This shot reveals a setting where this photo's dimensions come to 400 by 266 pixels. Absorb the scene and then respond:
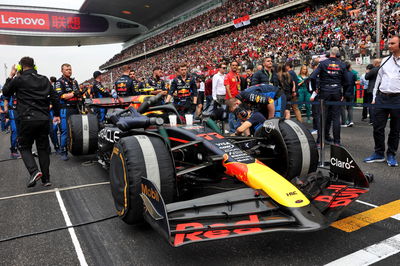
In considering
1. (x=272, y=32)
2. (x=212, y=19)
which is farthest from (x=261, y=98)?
(x=212, y=19)

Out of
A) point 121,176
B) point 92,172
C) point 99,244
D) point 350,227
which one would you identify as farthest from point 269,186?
point 92,172

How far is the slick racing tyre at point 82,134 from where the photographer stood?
521 centimetres

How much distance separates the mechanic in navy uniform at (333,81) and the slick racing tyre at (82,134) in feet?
13.4

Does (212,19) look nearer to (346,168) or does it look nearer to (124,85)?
(124,85)

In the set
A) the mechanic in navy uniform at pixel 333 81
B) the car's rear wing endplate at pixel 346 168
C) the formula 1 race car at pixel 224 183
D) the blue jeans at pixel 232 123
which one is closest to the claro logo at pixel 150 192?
the formula 1 race car at pixel 224 183

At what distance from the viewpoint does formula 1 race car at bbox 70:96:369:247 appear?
210cm

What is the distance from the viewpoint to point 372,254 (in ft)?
7.12

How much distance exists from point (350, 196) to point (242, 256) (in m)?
0.93

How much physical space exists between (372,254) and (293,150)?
1246mm

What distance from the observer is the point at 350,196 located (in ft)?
7.77

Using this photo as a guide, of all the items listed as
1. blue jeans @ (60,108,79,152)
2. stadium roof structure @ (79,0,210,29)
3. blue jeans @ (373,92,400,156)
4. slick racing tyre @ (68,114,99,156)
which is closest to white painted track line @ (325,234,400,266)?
blue jeans @ (373,92,400,156)

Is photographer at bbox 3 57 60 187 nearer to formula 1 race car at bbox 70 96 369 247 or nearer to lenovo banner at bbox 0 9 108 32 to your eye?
formula 1 race car at bbox 70 96 369 247

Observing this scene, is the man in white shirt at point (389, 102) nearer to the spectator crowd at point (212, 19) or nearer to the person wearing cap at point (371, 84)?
the person wearing cap at point (371, 84)

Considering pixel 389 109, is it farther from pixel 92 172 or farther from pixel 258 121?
pixel 92 172
